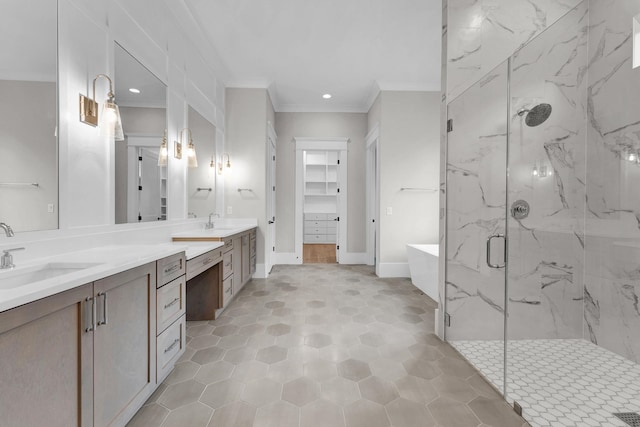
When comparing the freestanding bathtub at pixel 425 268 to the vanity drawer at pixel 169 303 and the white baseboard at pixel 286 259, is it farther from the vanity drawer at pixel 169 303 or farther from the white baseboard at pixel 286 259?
the vanity drawer at pixel 169 303

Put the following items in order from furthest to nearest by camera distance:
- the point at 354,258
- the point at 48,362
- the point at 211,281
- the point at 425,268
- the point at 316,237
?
1. the point at 316,237
2. the point at 354,258
3. the point at 425,268
4. the point at 211,281
5. the point at 48,362

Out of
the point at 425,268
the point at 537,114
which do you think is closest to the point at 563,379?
the point at 425,268

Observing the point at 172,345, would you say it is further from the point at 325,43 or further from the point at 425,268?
the point at 325,43

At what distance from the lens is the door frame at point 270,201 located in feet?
14.0

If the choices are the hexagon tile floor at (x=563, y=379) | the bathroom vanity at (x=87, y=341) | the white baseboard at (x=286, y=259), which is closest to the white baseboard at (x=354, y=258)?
the white baseboard at (x=286, y=259)

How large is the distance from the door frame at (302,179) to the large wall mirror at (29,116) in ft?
12.4

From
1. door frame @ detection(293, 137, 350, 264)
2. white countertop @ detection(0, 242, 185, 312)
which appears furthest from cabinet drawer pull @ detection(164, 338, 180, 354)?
door frame @ detection(293, 137, 350, 264)

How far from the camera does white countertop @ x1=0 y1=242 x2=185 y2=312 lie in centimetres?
82

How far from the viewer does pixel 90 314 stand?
3.51 feet

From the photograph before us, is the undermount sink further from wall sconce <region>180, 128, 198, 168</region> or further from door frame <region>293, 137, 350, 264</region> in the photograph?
door frame <region>293, 137, 350, 264</region>

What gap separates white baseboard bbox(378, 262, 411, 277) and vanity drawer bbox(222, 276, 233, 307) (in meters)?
2.33

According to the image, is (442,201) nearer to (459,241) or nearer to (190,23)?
(459,241)

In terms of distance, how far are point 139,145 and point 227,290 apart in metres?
1.64

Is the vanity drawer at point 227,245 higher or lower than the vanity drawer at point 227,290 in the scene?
higher
